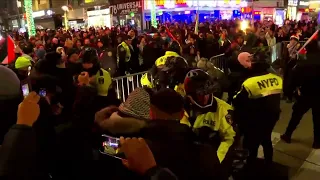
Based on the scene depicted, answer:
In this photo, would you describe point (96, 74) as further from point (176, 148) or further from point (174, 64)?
point (176, 148)

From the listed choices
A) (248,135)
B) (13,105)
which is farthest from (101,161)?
(248,135)

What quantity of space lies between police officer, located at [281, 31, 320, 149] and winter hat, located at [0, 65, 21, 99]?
4.60 m

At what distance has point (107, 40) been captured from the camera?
46.8 ft

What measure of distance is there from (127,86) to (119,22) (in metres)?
22.1

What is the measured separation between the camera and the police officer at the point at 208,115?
10.9ft

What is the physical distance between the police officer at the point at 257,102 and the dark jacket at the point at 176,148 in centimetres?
248

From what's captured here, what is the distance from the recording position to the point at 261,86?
14.3ft

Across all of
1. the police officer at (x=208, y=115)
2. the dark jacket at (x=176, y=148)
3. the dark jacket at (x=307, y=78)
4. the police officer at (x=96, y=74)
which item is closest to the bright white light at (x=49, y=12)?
the police officer at (x=96, y=74)

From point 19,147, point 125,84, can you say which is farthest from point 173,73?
point 125,84

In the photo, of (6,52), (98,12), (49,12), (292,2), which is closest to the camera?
(6,52)

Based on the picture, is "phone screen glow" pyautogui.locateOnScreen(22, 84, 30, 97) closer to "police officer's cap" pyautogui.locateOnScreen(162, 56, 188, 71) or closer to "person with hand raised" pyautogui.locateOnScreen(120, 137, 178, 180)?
"police officer's cap" pyautogui.locateOnScreen(162, 56, 188, 71)

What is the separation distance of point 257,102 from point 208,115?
49.6 inches

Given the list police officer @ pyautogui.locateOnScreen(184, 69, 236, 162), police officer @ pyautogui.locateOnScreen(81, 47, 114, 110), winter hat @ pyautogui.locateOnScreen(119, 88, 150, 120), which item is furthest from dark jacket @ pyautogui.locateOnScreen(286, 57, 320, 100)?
winter hat @ pyautogui.locateOnScreen(119, 88, 150, 120)

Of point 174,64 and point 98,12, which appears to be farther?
point 98,12
